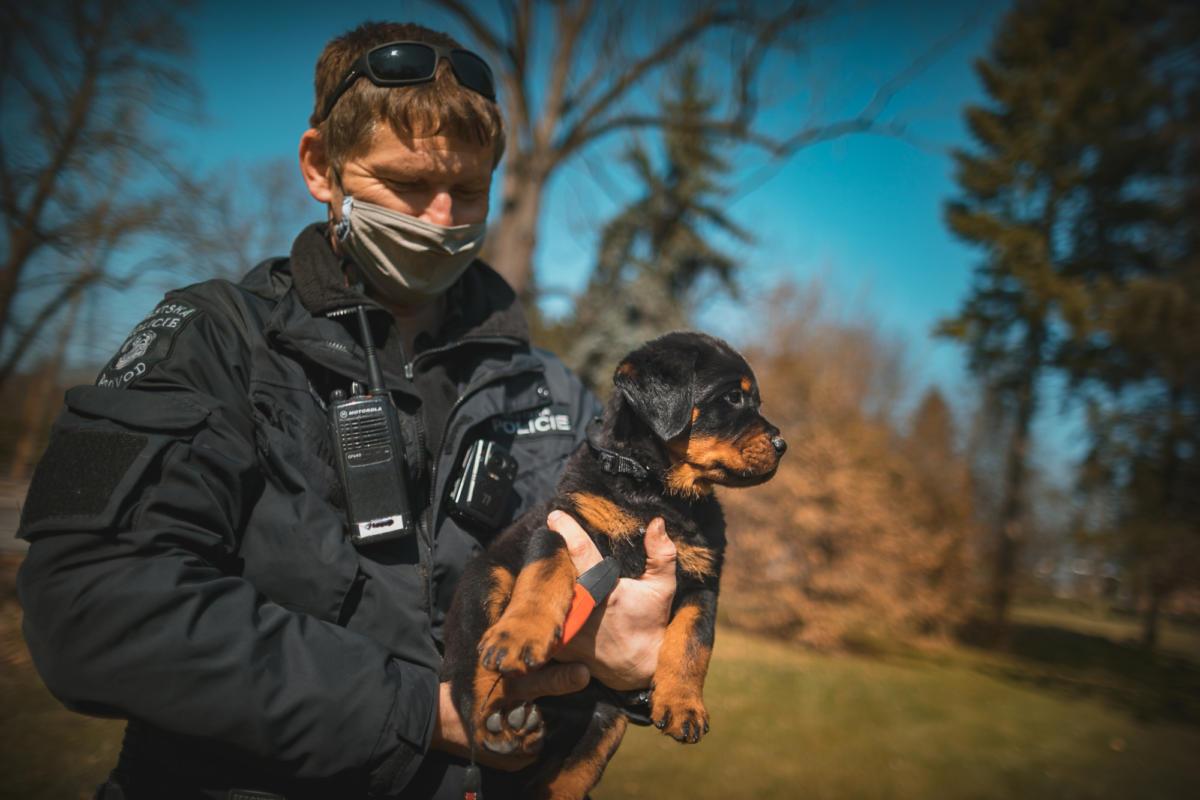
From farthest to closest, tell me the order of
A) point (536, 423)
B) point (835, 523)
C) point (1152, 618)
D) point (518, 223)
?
point (835, 523), point (1152, 618), point (518, 223), point (536, 423)

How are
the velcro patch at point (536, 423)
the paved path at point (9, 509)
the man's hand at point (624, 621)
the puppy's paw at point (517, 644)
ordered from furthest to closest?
the paved path at point (9, 509) < the velcro patch at point (536, 423) < the man's hand at point (624, 621) < the puppy's paw at point (517, 644)

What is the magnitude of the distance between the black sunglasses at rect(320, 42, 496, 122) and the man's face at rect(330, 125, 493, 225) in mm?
150

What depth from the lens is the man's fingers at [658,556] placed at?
2002 millimetres

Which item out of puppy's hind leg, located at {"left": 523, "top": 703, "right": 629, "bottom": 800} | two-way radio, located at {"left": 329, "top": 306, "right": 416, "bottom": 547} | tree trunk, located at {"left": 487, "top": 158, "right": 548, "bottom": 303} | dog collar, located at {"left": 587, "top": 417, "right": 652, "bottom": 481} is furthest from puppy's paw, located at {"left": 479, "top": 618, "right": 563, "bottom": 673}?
tree trunk, located at {"left": 487, "top": 158, "right": 548, "bottom": 303}

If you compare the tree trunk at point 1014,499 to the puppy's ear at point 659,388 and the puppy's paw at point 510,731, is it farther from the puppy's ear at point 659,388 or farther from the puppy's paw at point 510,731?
the puppy's paw at point 510,731

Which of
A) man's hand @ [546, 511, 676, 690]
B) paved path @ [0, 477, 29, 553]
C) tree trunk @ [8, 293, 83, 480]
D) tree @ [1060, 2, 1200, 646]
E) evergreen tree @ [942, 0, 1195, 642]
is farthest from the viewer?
evergreen tree @ [942, 0, 1195, 642]

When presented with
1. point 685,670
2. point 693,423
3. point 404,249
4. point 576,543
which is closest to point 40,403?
point 404,249

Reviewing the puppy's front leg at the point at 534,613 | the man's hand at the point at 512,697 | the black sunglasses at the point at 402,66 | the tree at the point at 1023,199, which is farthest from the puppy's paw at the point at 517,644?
the tree at the point at 1023,199

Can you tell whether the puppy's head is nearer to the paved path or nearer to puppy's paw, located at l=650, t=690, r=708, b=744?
puppy's paw, located at l=650, t=690, r=708, b=744

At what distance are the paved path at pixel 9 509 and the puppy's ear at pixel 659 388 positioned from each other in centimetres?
232

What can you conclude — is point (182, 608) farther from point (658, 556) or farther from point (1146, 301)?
point (1146, 301)

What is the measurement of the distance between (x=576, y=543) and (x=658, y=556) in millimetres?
254

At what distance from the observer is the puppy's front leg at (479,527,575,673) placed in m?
1.61

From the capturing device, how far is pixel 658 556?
200 cm
